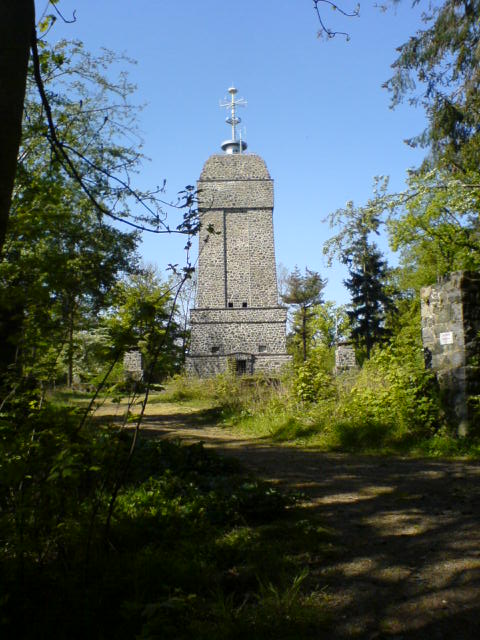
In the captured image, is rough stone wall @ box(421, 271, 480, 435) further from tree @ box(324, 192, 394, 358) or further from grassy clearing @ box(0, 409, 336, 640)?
tree @ box(324, 192, 394, 358)

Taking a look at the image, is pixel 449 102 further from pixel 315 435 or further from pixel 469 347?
pixel 315 435

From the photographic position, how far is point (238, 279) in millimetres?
34938

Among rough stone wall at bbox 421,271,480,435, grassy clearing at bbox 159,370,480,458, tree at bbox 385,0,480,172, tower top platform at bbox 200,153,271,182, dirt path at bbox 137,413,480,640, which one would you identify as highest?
tower top platform at bbox 200,153,271,182

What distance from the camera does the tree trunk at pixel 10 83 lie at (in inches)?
83.5

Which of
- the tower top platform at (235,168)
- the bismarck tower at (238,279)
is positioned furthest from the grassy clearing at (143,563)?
the tower top platform at (235,168)

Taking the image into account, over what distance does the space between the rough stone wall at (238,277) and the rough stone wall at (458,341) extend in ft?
82.2

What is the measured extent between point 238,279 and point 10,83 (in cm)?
3284

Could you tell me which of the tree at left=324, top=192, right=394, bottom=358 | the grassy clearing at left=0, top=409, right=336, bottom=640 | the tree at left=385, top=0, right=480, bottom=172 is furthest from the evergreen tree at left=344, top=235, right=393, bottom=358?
the grassy clearing at left=0, top=409, right=336, bottom=640

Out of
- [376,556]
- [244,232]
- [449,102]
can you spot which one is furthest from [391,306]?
[376,556]

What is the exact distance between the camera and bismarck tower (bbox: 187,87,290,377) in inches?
1319

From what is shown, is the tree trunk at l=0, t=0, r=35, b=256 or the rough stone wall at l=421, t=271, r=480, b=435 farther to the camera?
the rough stone wall at l=421, t=271, r=480, b=435

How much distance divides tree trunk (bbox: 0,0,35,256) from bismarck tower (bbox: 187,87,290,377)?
30.4 m

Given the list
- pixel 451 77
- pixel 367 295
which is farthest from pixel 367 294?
pixel 451 77

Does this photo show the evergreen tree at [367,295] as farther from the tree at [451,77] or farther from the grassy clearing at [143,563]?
the grassy clearing at [143,563]
